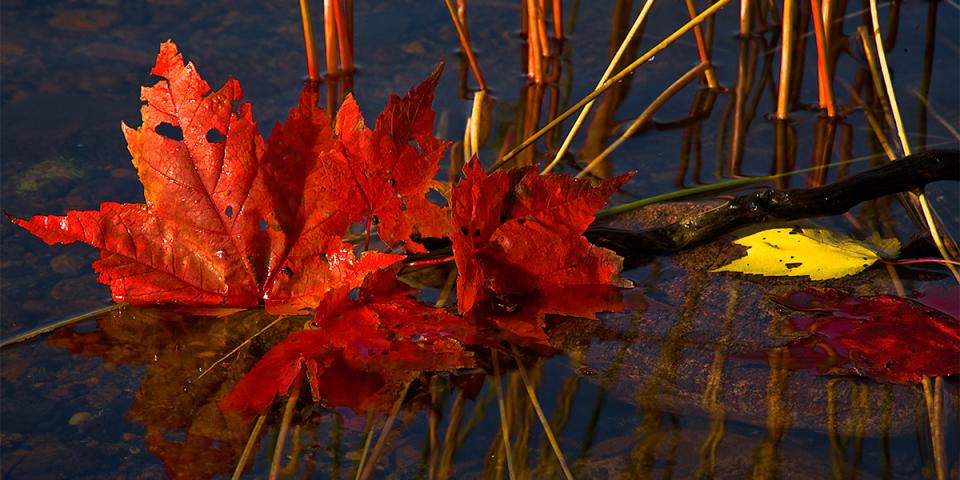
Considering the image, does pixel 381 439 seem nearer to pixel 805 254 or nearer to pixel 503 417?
pixel 503 417

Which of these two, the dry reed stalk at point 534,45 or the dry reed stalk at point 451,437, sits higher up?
the dry reed stalk at point 534,45

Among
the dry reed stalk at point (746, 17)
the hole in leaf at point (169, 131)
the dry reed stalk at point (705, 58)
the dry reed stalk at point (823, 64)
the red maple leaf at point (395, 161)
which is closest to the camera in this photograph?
the red maple leaf at point (395, 161)

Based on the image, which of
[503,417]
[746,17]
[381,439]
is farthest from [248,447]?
[746,17]

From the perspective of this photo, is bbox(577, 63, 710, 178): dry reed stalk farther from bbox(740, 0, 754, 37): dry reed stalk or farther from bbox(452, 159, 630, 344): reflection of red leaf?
bbox(452, 159, 630, 344): reflection of red leaf

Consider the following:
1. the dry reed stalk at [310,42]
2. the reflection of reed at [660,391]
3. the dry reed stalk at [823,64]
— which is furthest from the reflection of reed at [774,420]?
the dry reed stalk at [310,42]

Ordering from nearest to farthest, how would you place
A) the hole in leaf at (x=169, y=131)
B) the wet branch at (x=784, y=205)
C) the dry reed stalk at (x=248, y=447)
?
the dry reed stalk at (x=248, y=447) < the wet branch at (x=784, y=205) < the hole in leaf at (x=169, y=131)

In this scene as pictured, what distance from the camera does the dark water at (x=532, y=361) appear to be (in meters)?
1.28

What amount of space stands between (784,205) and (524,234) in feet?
1.85

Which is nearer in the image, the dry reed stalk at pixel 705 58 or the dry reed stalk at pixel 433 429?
the dry reed stalk at pixel 433 429

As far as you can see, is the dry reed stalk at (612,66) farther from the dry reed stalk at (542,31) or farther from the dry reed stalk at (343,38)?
the dry reed stalk at (343,38)

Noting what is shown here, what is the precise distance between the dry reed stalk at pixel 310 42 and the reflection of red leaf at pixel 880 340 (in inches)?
45.3

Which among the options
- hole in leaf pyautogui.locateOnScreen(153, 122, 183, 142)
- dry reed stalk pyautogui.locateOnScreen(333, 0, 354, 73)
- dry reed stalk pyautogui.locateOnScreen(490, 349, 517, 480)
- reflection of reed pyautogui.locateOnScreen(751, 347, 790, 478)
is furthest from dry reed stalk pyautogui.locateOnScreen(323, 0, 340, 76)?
reflection of reed pyautogui.locateOnScreen(751, 347, 790, 478)

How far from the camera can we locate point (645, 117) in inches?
83.9

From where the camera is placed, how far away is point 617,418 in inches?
52.9
